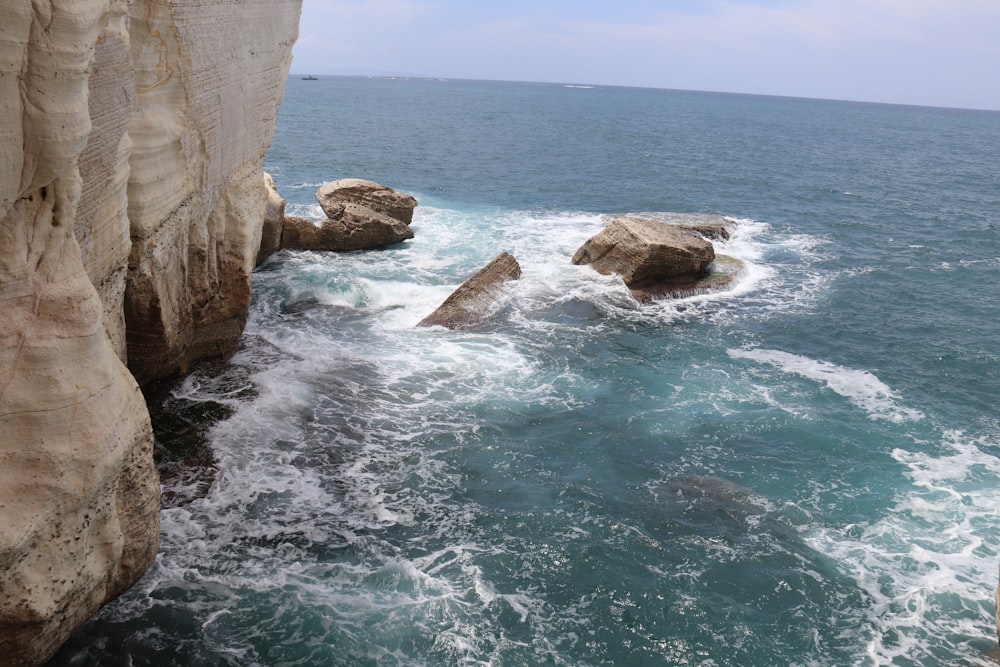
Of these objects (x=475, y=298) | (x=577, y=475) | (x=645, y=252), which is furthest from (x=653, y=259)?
(x=577, y=475)

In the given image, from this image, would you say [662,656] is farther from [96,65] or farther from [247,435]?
[96,65]

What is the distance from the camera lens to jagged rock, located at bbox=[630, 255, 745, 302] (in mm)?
23469

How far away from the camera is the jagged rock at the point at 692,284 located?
2347cm

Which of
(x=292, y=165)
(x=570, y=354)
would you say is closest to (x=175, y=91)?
(x=570, y=354)

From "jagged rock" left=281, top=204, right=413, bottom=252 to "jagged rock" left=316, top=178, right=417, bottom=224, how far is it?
1.67ft

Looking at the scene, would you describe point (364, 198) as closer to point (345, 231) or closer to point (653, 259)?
point (345, 231)

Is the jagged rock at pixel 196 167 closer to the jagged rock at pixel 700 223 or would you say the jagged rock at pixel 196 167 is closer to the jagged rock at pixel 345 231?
the jagged rock at pixel 345 231

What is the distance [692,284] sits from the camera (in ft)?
79.8

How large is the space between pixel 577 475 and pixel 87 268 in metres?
8.46

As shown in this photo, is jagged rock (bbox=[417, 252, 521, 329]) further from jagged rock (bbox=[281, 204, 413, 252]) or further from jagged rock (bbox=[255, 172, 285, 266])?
jagged rock (bbox=[255, 172, 285, 266])

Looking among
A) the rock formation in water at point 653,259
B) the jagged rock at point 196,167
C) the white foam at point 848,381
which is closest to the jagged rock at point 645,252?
the rock formation in water at point 653,259

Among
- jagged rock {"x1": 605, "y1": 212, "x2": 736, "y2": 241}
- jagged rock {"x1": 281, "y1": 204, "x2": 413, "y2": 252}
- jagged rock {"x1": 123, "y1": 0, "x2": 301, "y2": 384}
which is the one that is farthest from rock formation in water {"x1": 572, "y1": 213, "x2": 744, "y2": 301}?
jagged rock {"x1": 123, "y1": 0, "x2": 301, "y2": 384}

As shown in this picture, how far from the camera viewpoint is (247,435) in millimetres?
13875

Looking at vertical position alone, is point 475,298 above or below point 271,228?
below
